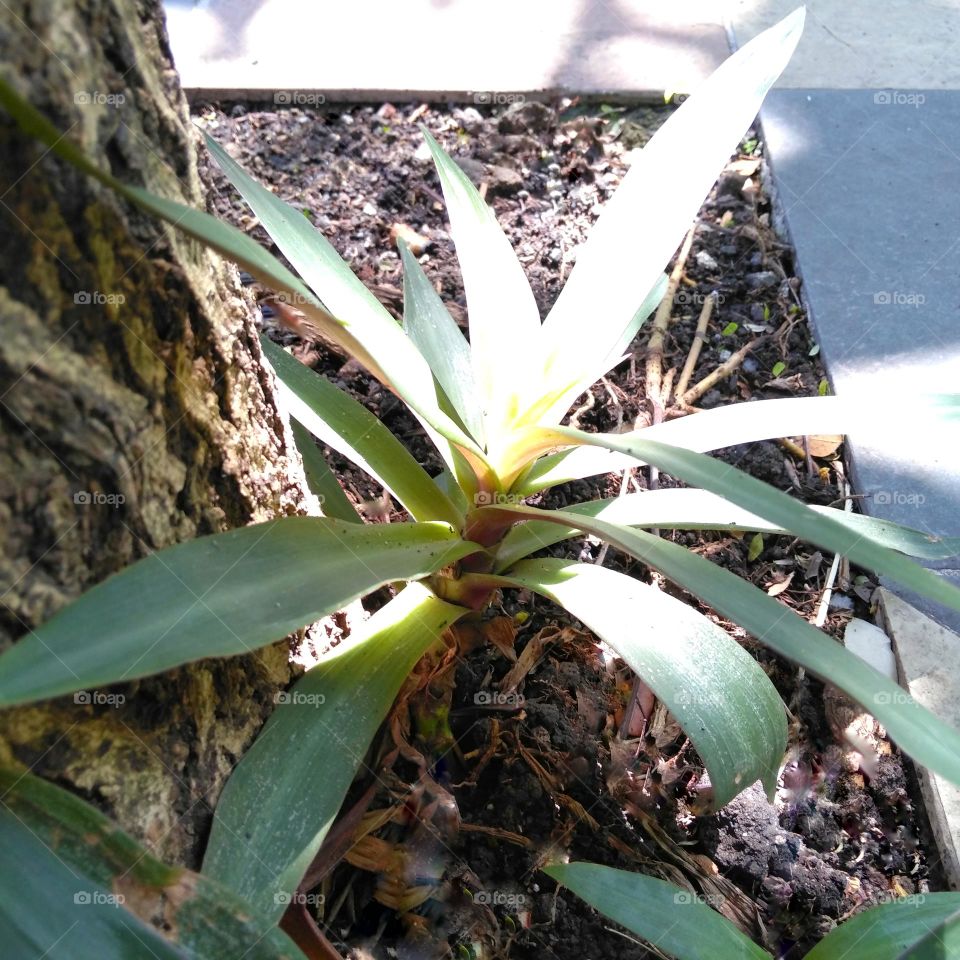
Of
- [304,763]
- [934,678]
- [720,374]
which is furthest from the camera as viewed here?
[720,374]

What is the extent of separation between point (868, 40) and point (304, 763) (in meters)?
2.53

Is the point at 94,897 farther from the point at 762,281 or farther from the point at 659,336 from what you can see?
the point at 762,281

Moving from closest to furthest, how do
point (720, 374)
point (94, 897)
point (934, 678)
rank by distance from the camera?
point (94, 897)
point (934, 678)
point (720, 374)

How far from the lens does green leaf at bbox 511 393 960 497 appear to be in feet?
3.29

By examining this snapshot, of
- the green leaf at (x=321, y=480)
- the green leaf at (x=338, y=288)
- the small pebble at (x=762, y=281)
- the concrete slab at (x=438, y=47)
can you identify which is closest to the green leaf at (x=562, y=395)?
the green leaf at (x=338, y=288)

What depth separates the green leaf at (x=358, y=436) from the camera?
126cm

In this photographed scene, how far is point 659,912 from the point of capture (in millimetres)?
1004

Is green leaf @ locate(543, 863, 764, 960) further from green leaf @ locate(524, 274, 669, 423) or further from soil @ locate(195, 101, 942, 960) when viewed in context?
green leaf @ locate(524, 274, 669, 423)

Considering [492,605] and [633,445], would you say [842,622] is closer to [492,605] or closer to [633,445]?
[492,605]

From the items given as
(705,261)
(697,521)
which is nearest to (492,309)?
(697,521)

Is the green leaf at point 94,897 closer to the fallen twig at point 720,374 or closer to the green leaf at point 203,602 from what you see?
the green leaf at point 203,602

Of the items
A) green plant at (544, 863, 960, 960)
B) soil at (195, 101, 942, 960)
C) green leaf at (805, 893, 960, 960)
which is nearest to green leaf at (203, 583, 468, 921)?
soil at (195, 101, 942, 960)

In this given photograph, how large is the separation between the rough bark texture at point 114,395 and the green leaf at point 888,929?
72 centimetres

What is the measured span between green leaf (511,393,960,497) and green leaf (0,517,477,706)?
273 millimetres
